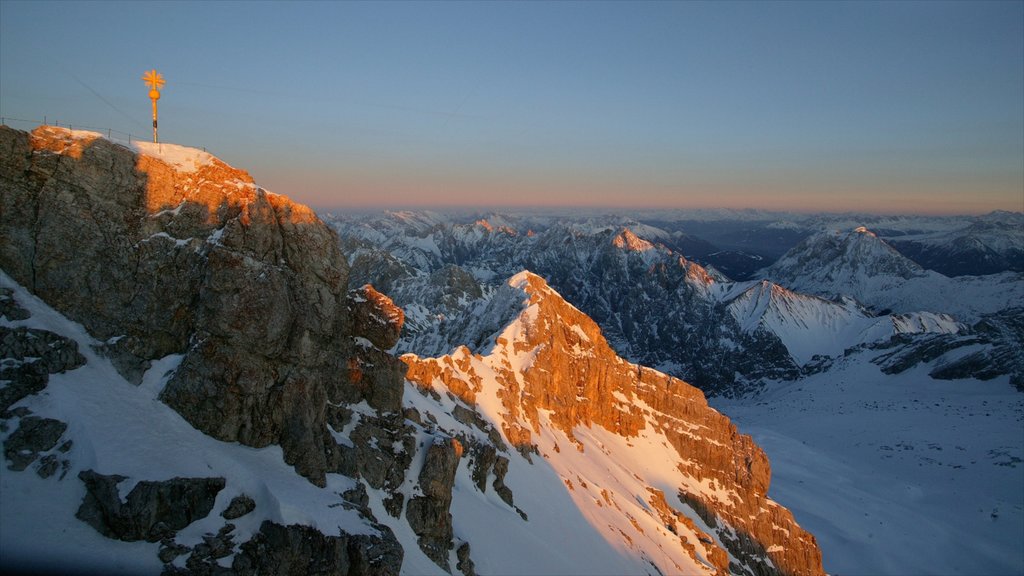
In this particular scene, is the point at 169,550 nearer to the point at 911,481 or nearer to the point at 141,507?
the point at 141,507

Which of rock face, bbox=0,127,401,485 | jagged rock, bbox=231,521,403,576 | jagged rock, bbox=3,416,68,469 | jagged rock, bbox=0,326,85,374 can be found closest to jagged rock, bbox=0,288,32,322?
jagged rock, bbox=0,326,85,374

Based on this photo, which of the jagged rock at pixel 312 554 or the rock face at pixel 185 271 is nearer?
the jagged rock at pixel 312 554

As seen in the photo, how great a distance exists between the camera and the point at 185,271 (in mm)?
24016

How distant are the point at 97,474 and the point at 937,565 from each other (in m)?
127

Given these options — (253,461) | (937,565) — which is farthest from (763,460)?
(253,461)

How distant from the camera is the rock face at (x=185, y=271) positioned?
71.6 feet

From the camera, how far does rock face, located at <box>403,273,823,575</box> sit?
6812cm

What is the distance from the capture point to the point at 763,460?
96438mm

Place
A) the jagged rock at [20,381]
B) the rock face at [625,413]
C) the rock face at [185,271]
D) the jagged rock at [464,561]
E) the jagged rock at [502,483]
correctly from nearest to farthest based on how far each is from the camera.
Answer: the jagged rock at [20,381], the rock face at [185,271], the jagged rock at [464,561], the jagged rock at [502,483], the rock face at [625,413]

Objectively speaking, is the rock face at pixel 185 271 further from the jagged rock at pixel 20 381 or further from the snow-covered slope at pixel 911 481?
the snow-covered slope at pixel 911 481

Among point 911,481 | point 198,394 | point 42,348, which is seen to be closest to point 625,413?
point 198,394

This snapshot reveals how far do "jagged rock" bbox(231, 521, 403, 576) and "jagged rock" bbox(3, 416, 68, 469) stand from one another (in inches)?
301

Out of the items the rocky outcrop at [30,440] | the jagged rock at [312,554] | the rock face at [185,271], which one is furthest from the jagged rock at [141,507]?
the rock face at [185,271]

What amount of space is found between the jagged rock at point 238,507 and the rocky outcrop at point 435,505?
10842 millimetres
